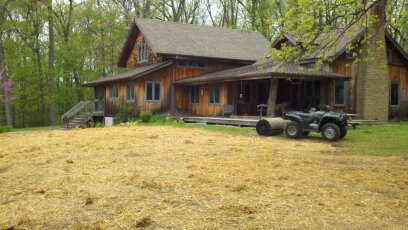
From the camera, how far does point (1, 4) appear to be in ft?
113

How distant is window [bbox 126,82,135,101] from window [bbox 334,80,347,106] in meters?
12.5

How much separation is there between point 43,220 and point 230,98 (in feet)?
65.8

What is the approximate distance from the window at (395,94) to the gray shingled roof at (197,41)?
8562 mm

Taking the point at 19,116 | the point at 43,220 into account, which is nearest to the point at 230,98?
the point at 43,220

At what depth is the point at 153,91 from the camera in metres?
26.6

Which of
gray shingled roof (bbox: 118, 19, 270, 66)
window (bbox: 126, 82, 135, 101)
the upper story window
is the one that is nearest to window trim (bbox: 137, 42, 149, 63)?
gray shingled roof (bbox: 118, 19, 270, 66)

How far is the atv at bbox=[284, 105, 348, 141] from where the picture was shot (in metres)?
13.9

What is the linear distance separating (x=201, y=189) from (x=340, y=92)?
1760 cm

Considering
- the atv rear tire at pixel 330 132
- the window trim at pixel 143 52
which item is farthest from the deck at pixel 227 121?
the window trim at pixel 143 52

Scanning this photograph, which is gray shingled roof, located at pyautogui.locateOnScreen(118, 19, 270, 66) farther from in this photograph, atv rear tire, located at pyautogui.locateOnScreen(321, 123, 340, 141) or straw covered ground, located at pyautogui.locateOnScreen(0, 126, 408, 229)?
straw covered ground, located at pyautogui.locateOnScreen(0, 126, 408, 229)

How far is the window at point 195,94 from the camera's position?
26859 millimetres

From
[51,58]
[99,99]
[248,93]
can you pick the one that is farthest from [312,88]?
[51,58]

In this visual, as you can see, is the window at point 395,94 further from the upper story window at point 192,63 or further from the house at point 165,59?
the upper story window at point 192,63

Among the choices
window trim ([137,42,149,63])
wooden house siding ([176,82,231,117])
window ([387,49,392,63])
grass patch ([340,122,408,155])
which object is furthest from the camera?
window trim ([137,42,149,63])
